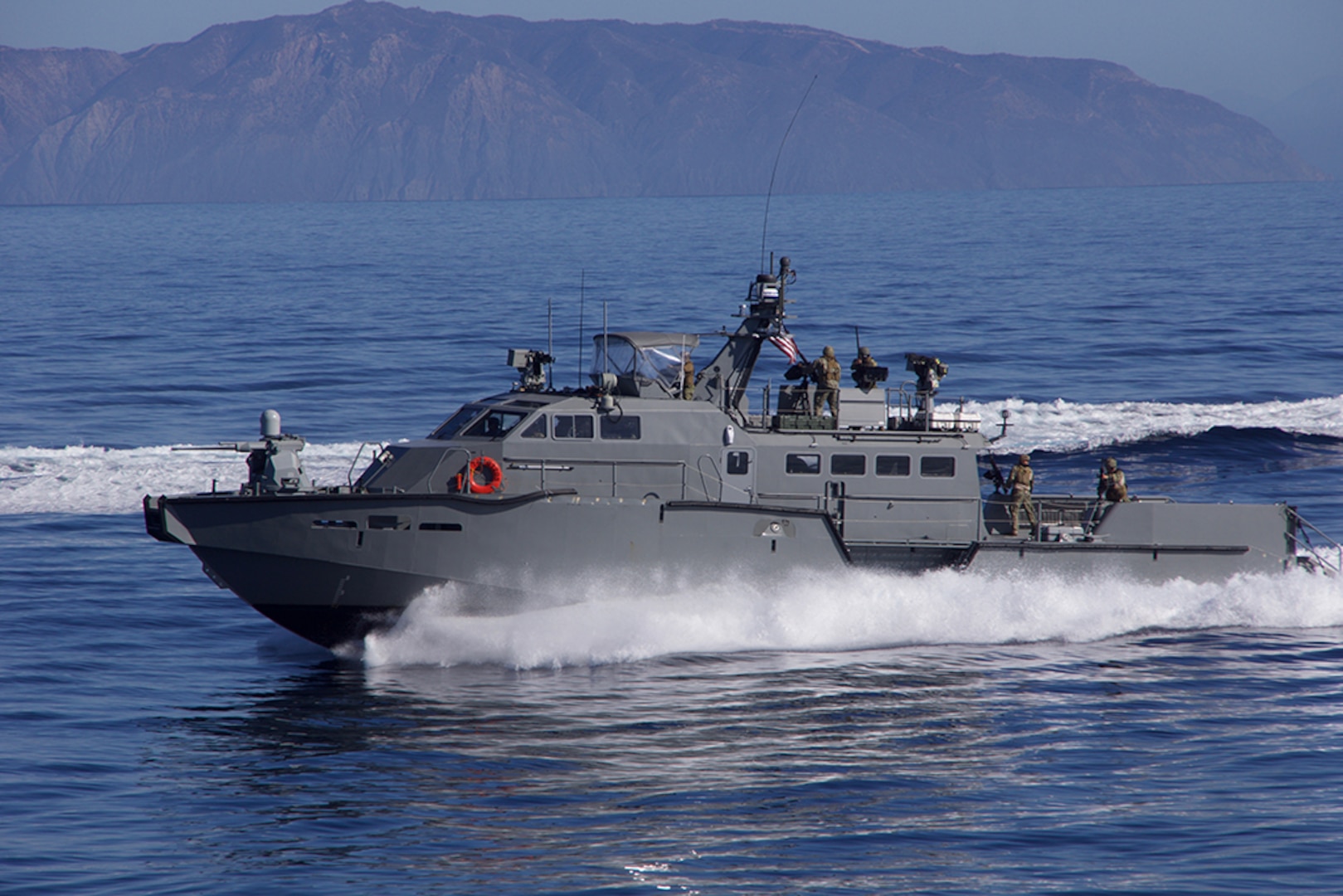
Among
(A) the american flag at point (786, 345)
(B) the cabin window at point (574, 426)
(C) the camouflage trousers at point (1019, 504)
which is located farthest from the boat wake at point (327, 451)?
(C) the camouflage trousers at point (1019, 504)

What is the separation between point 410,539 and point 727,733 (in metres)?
5.06

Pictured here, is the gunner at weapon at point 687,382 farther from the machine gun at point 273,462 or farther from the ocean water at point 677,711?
the machine gun at point 273,462

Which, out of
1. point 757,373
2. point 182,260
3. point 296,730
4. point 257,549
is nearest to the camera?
point 296,730

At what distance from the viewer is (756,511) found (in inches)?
765

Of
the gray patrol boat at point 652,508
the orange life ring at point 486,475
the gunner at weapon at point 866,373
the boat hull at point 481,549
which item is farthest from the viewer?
the gunner at weapon at point 866,373

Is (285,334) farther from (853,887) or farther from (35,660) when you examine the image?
(853,887)

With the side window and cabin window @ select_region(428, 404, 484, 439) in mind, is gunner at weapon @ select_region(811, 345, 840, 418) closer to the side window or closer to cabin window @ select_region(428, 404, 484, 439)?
the side window

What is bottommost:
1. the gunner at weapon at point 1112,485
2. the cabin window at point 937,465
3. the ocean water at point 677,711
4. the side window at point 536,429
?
the ocean water at point 677,711

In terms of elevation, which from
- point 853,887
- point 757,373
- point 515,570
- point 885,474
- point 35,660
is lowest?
point 853,887

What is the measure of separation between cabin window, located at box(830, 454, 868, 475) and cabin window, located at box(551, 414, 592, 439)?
3.67 meters

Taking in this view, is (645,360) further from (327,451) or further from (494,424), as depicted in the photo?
(327,451)

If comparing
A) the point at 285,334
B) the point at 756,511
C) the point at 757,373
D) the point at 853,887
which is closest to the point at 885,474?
the point at 756,511

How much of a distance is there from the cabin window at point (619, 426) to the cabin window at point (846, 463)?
3.02m

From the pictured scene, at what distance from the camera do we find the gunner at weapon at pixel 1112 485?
21.8 metres
